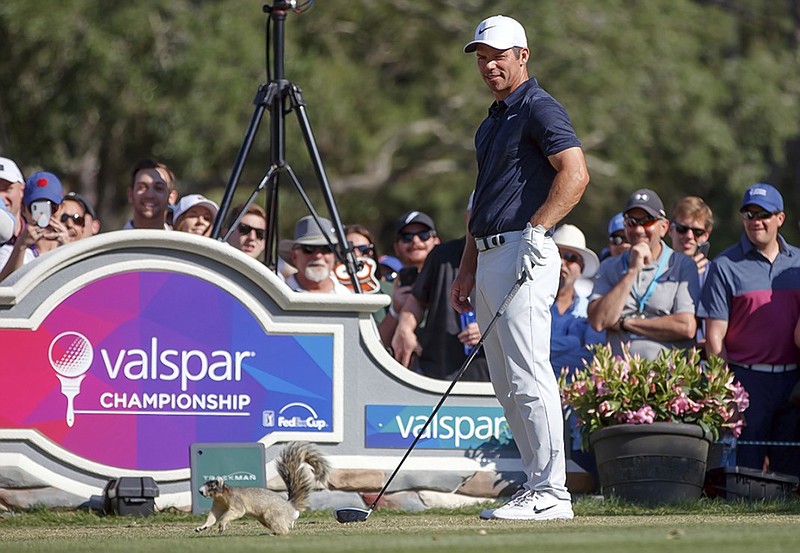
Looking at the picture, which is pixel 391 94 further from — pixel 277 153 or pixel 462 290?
pixel 462 290

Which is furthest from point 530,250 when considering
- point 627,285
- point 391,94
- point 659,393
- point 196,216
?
point 391,94

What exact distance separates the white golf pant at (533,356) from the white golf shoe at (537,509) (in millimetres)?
42

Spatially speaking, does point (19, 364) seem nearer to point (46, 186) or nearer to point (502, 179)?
point (46, 186)

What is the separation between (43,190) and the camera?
10.3 m

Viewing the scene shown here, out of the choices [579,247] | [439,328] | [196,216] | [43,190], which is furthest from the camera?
[579,247]

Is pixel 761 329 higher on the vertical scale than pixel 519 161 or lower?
lower

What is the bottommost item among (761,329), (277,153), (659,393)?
(659,393)

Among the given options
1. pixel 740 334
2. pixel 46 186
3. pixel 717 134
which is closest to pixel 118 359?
pixel 46 186

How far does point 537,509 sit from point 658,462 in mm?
1706

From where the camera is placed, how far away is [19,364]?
31.0 ft

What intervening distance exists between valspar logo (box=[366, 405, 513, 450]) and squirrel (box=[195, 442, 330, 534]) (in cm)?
197

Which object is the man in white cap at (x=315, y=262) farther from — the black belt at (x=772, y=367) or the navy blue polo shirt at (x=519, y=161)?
the black belt at (x=772, y=367)

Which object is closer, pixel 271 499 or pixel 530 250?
pixel 271 499

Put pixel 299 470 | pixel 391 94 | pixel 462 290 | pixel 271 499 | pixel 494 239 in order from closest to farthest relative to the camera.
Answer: pixel 271 499 < pixel 299 470 < pixel 494 239 < pixel 462 290 < pixel 391 94
